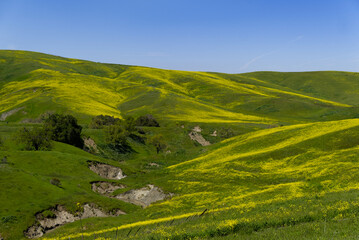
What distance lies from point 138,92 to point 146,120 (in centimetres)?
7372

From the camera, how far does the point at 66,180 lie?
53.9m

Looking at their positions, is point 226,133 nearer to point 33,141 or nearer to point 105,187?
point 105,187

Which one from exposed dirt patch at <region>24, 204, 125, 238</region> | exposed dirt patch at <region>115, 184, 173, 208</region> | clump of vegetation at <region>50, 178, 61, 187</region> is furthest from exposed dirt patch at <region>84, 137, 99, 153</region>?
exposed dirt patch at <region>24, 204, 125, 238</region>

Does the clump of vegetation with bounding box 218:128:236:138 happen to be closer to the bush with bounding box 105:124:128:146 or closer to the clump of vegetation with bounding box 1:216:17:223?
the bush with bounding box 105:124:128:146

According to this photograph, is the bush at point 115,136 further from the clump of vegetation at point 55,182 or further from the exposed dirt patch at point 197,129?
the clump of vegetation at point 55,182

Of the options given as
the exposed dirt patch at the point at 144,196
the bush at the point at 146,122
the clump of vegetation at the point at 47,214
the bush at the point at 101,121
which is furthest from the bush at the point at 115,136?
the clump of vegetation at the point at 47,214

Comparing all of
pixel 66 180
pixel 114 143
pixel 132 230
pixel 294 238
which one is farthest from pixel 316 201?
pixel 114 143

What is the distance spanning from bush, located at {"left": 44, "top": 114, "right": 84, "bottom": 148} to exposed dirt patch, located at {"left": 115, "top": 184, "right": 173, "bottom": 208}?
38.3 m

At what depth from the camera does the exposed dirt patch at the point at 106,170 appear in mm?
68562

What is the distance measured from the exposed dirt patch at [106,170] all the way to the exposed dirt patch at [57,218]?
2437 cm

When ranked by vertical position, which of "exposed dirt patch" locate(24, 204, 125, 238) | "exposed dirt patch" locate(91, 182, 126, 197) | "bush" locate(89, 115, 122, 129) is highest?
"bush" locate(89, 115, 122, 129)

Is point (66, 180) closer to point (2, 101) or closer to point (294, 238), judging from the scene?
point (294, 238)

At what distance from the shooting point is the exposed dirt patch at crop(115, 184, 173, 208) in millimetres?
50631

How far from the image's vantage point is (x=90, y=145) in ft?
305
